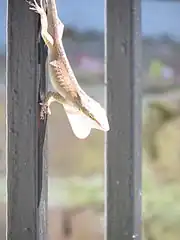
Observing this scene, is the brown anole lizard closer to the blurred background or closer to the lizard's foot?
the lizard's foot

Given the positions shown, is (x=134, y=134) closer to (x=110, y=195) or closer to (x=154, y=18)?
(x=110, y=195)

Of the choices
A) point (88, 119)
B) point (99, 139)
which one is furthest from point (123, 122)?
point (99, 139)

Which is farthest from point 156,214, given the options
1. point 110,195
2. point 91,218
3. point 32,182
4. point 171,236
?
point 32,182

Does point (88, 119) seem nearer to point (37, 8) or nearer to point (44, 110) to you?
point (44, 110)

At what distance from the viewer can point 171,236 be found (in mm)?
1701

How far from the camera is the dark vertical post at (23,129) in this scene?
1.36 meters

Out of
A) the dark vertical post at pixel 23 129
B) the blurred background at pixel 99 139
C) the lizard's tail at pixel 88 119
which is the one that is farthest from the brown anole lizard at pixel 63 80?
the blurred background at pixel 99 139

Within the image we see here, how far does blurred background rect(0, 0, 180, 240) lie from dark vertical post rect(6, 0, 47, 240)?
0.20 m

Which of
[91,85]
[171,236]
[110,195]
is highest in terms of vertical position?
[91,85]

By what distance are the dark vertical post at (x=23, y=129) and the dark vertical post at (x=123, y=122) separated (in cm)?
15

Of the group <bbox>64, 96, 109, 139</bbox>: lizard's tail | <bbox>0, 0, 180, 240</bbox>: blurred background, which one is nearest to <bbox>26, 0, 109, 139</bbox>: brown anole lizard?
<bbox>64, 96, 109, 139</bbox>: lizard's tail

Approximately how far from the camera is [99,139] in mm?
1636

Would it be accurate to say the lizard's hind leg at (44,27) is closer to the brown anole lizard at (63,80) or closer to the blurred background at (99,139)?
the brown anole lizard at (63,80)

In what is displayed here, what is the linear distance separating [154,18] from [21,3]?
0.47m
